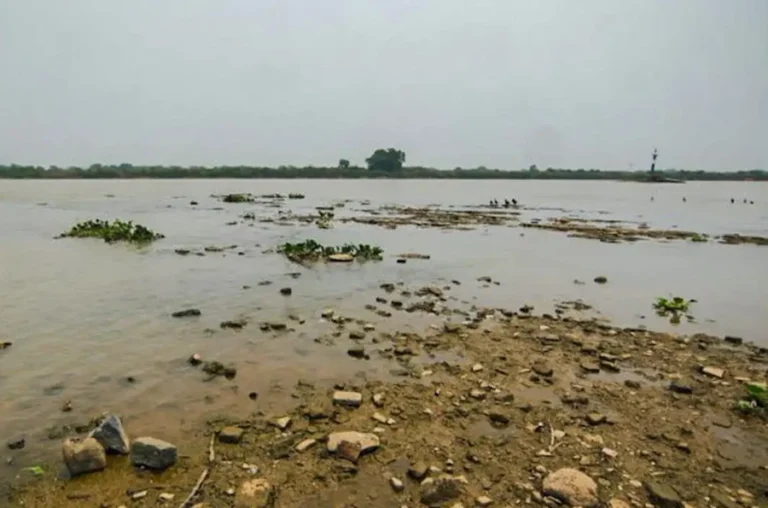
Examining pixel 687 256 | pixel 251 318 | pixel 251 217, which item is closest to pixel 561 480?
pixel 251 318

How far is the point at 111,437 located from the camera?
5738mm

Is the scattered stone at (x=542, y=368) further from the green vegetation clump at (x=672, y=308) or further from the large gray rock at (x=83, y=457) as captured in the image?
the large gray rock at (x=83, y=457)

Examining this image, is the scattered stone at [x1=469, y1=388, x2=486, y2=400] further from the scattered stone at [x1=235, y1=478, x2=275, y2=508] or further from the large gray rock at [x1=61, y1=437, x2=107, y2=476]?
the large gray rock at [x1=61, y1=437, x2=107, y2=476]

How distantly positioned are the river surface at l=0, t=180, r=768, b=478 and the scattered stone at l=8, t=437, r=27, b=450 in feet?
0.29

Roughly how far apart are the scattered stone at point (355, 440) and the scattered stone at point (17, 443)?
3994 mm

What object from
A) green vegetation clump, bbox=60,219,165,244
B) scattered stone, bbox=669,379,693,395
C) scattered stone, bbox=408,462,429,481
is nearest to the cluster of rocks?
scattered stone, bbox=408,462,429,481

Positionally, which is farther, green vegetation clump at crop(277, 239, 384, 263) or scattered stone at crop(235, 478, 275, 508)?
green vegetation clump at crop(277, 239, 384, 263)

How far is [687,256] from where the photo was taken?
24.4 meters

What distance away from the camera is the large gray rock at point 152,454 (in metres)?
5.48

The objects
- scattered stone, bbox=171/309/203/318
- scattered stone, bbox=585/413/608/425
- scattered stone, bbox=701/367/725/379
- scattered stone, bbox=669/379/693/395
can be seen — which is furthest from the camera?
scattered stone, bbox=171/309/203/318

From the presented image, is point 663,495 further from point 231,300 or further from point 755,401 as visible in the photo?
point 231,300

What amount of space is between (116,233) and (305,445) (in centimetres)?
2480

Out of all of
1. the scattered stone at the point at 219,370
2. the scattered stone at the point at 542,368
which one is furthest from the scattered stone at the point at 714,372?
the scattered stone at the point at 219,370

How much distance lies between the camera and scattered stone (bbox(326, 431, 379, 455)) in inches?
232
